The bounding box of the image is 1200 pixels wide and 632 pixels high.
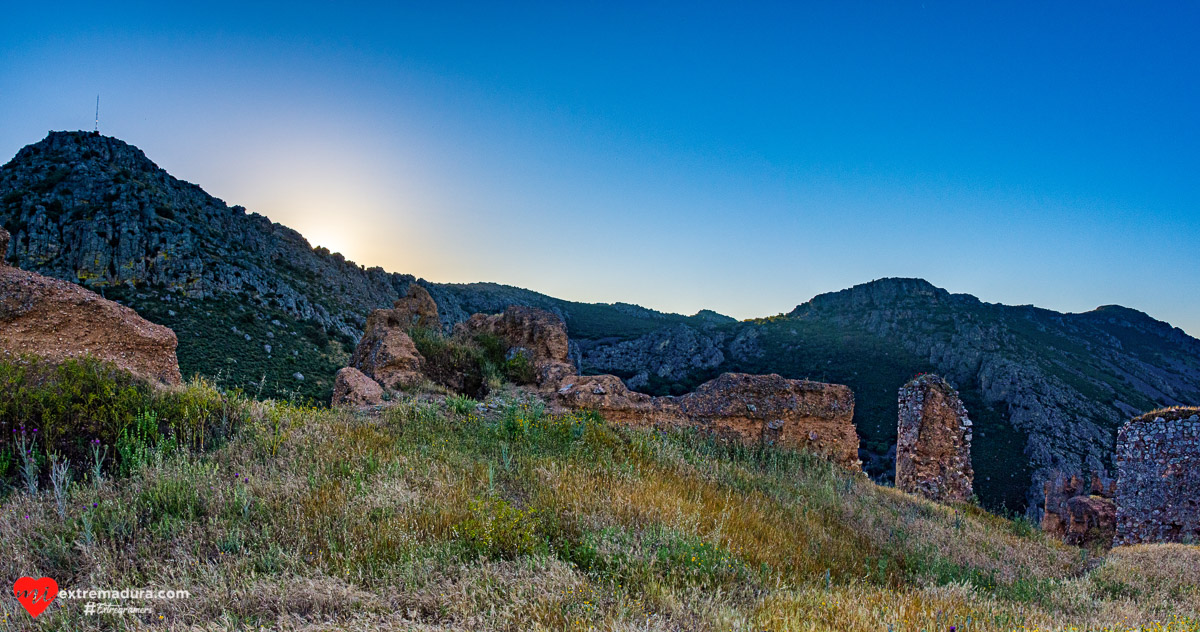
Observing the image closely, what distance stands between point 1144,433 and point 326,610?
18187 millimetres

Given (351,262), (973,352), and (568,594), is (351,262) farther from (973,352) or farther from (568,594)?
(973,352)

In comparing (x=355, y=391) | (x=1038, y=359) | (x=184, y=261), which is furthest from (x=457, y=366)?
(x=1038, y=359)

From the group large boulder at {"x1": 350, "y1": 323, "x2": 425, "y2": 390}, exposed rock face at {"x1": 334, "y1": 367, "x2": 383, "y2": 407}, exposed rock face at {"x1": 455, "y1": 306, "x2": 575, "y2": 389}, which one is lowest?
exposed rock face at {"x1": 334, "y1": 367, "x2": 383, "y2": 407}

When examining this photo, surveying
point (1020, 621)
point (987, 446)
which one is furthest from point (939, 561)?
point (987, 446)

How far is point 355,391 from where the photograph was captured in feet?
29.1

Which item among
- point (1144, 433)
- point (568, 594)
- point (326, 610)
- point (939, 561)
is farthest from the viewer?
point (1144, 433)

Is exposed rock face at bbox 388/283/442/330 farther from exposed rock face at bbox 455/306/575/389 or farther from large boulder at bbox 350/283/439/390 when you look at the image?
exposed rock face at bbox 455/306/575/389

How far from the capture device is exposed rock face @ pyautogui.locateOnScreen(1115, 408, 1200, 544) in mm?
11672

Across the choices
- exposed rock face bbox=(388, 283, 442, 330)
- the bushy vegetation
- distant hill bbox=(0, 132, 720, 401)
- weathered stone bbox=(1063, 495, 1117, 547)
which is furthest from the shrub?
weathered stone bbox=(1063, 495, 1117, 547)

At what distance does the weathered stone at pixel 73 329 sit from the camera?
244 inches

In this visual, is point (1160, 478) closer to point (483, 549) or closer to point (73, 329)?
point (483, 549)

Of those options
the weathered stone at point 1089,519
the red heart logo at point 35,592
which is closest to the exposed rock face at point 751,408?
the red heart logo at point 35,592

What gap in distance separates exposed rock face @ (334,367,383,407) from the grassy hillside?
2421 mm

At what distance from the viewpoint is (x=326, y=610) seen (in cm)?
267
